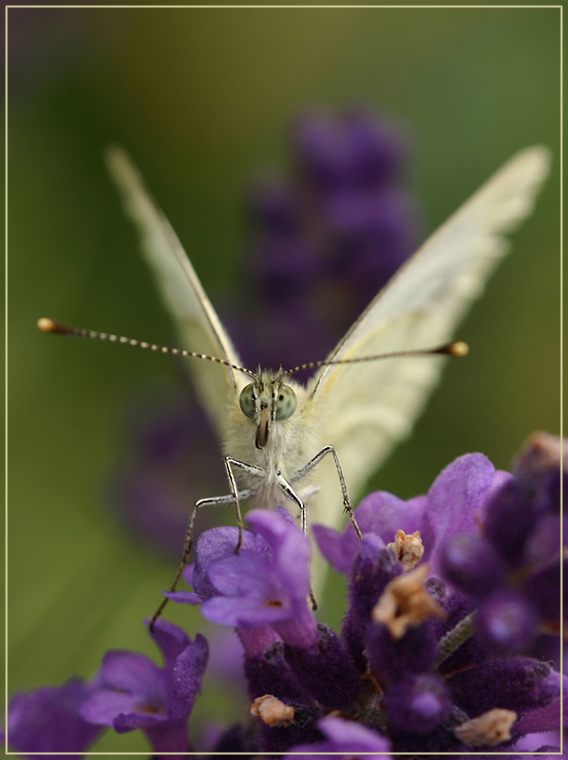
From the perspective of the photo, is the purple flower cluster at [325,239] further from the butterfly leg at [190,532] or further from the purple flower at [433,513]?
the purple flower at [433,513]

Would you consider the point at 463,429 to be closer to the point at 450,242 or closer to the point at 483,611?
the point at 450,242

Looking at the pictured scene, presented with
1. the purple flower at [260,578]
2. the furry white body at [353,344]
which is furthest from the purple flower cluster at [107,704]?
the furry white body at [353,344]

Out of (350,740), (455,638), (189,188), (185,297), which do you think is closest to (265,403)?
(185,297)

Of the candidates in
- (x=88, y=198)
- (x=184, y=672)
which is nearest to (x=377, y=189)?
(x=88, y=198)

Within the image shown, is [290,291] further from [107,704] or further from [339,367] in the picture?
[107,704]

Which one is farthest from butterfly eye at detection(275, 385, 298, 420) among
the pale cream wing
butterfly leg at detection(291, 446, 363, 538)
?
the pale cream wing

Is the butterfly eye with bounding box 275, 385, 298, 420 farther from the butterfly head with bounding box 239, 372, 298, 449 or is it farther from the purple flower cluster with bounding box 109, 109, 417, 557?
the purple flower cluster with bounding box 109, 109, 417, 557
